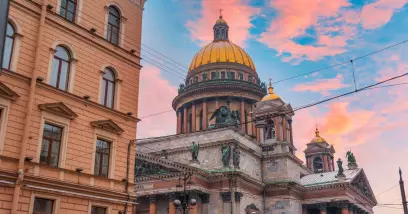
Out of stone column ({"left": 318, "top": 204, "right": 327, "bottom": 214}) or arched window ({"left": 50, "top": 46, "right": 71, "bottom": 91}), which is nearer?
arched window ({"left": 50, "top": 46, "right": 71, "bottom": 91})

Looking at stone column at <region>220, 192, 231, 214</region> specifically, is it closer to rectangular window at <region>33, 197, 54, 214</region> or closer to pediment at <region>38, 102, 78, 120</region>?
pediment at <region>38, 102, 78, 120</region>

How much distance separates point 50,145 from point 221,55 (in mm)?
47160

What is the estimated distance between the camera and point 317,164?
6756cm

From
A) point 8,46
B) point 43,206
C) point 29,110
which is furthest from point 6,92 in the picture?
point 43,206

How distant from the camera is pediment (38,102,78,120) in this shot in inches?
675

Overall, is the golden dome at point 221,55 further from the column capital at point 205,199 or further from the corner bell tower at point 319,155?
the column capital at point 205,199

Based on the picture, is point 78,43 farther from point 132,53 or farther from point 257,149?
point 257,149

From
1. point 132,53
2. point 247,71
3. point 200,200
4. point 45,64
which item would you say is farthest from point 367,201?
point 45,64

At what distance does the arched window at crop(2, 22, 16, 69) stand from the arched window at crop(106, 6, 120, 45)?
513 centimetres

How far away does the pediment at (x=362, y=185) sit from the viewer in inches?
2112

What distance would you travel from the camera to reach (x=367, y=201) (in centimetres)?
5838

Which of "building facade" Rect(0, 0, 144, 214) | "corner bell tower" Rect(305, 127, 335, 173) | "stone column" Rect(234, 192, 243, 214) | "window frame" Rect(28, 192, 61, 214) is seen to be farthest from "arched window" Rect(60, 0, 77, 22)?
"corner bell tower" Rect(305, 127, 335, 173)

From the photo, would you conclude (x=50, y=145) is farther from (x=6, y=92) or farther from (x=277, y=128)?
(x=277, y=128)

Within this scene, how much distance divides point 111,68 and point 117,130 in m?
3.03
